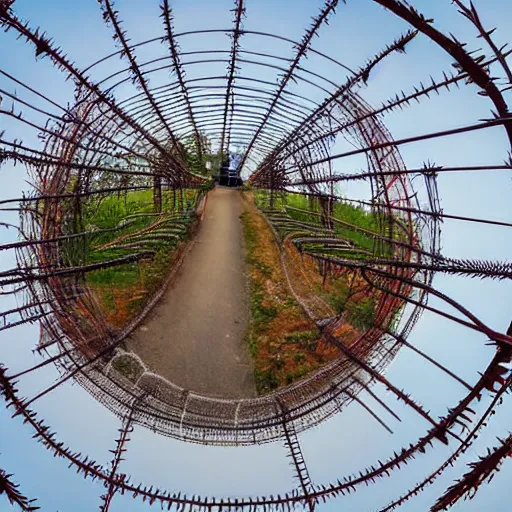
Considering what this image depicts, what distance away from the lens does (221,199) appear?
5.80 m

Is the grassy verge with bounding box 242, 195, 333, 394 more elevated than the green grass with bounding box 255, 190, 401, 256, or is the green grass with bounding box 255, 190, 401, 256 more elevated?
the green grass with bounding box 255, 190, 401, 256

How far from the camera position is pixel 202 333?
3951mm

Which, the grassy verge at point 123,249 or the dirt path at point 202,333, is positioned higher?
the grassy verge at point 123,249

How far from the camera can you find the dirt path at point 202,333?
3.85 metres

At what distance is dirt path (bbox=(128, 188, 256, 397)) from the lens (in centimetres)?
385

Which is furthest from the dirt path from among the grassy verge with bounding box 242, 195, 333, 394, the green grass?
the green grass

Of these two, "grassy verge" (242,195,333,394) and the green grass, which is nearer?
"grassy verge" (242,195,333,394)

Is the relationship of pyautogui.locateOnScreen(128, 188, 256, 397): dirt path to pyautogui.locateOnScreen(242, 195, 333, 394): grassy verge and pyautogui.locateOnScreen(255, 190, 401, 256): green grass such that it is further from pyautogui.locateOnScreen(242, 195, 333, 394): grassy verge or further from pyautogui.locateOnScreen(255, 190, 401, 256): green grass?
pyautogui.locateOnScreen(255, 190, 401, 256): green grass

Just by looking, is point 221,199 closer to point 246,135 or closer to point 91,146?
point 246,135

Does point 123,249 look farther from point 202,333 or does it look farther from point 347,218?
point 347,218

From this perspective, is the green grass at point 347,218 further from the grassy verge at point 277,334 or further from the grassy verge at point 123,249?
the grassy verge at point 123,249

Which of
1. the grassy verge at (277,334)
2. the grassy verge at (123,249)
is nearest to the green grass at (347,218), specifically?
the grassy verge at (277,334)

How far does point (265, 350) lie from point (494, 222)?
5.91 feet

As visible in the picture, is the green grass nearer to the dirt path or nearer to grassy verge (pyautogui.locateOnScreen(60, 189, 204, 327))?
the dirt path
